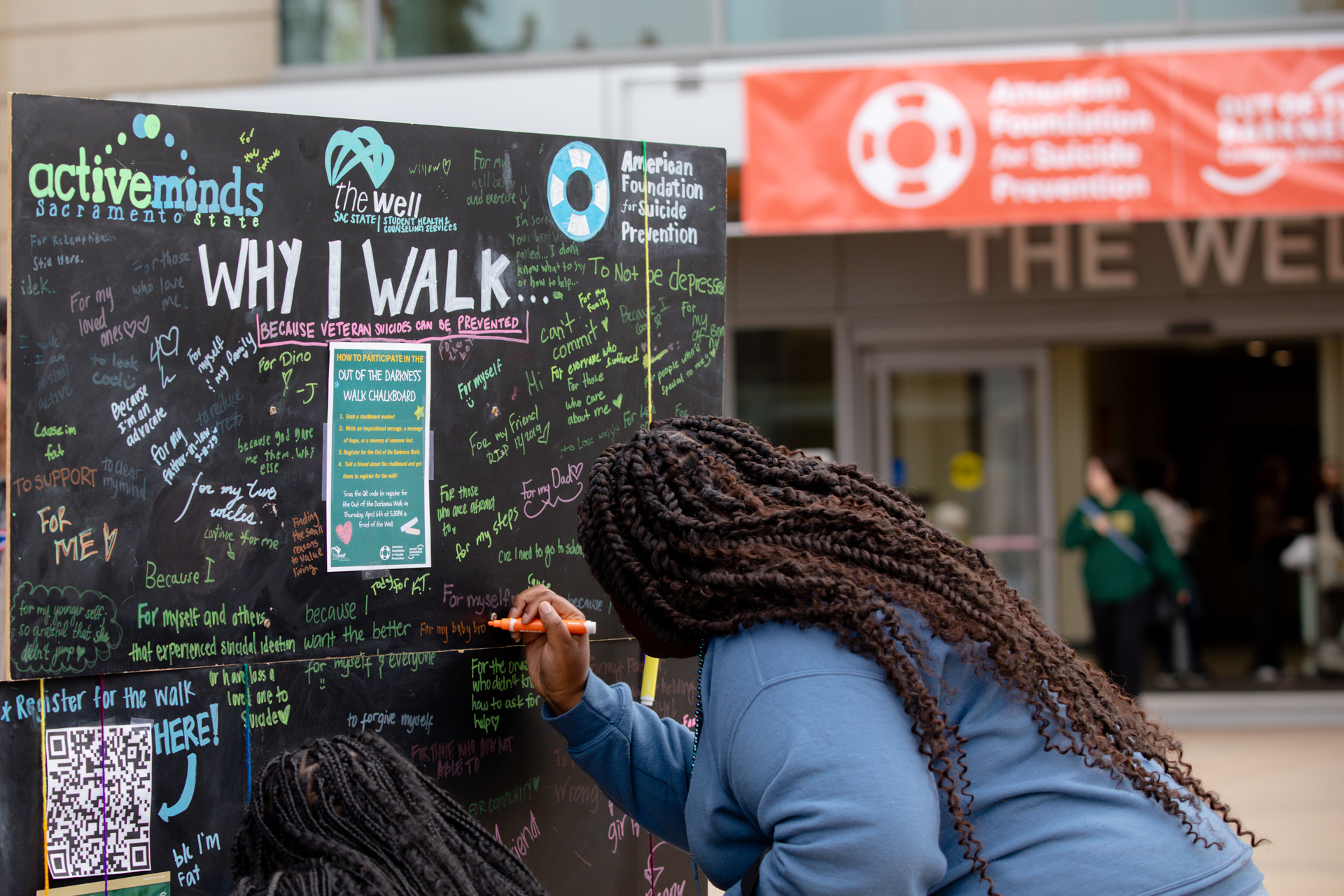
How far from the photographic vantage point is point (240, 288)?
7.64 feet

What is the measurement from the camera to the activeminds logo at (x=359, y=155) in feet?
7.97

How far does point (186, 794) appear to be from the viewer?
2.27 metres

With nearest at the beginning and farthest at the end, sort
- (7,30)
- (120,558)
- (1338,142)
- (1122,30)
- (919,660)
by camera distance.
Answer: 1. (919,660)
2. (120,558)
3. (1338,142)
4. (1122,30)
5. (7,30)

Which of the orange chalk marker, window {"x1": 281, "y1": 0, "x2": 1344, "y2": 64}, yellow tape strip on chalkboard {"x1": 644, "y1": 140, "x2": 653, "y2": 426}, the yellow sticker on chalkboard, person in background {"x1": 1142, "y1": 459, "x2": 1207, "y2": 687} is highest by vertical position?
window {"x1": 281, "y1": 0, "x2": 1344, "y2": 64}

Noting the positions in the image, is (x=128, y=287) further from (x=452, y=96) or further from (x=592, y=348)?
(x=452, y=96)

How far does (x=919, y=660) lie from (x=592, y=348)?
1.35 m

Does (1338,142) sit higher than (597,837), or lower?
higher

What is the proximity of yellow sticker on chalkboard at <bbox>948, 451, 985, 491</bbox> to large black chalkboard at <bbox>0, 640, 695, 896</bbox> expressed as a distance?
6.40m

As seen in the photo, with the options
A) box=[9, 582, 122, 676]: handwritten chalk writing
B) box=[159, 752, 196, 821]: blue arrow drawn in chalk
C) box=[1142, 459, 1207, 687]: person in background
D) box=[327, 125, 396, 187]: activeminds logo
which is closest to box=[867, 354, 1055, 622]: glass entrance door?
box=[1142, 459, 1207, 687]: person in background

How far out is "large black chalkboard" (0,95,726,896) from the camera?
2168 millimetres

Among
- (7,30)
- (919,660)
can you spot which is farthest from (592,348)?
(7,30)

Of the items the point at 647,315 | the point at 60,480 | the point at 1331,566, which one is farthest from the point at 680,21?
the point at 60,480

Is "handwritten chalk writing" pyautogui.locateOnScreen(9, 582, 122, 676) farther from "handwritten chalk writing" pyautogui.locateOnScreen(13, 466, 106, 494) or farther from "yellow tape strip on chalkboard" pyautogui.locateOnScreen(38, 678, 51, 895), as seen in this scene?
"handwritten chalk writing" pyautogui.locateOnScreen(13, 466, 106, 494)

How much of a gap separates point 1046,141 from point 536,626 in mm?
5443
